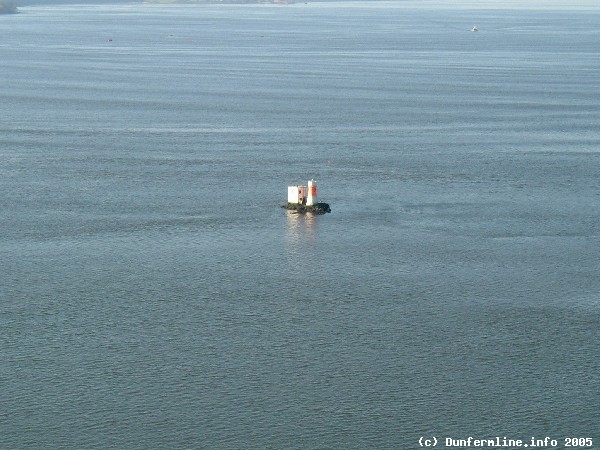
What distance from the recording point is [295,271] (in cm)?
4578

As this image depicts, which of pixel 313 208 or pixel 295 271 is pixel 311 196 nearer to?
pixel 313 208

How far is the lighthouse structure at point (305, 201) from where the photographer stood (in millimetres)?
54594

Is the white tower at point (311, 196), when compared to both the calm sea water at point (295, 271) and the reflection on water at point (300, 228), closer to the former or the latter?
the reflection on water at point (300, 228)

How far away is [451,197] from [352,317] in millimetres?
18734

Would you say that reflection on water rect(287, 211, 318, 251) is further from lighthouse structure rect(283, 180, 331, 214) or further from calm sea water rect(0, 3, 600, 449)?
lighthouse structure rect(283, 180, 331, 214)

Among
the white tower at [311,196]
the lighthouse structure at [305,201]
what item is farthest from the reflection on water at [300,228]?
the white tower at [311,196]

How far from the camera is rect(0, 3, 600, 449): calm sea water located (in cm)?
3262

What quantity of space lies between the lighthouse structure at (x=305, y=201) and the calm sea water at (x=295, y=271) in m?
0.88

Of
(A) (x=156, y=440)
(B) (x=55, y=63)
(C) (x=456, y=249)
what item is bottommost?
(A) (x=156, y=440)

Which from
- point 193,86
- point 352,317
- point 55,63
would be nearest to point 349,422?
point 352,317

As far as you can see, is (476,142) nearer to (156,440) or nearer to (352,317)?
(352,317)

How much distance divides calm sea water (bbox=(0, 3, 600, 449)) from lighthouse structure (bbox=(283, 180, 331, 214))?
2.89ft

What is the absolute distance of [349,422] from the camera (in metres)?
32.0

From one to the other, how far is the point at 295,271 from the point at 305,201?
392 inches
